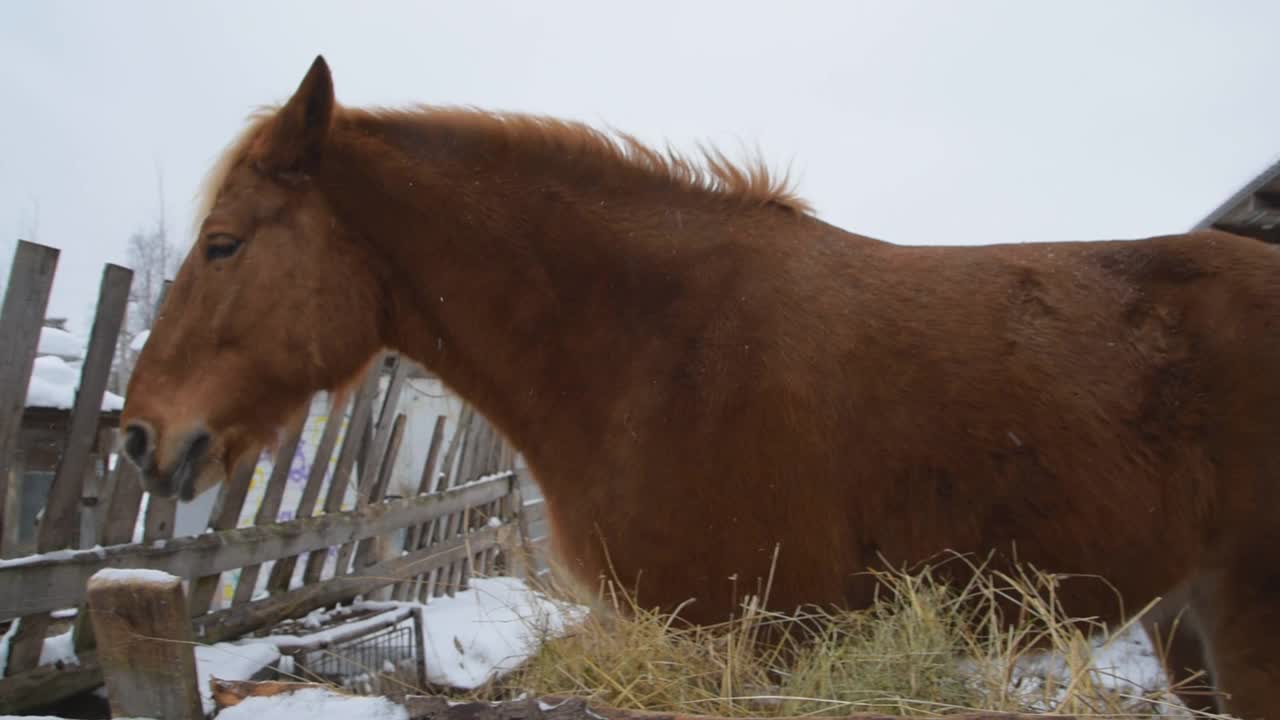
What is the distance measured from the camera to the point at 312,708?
1.37 m

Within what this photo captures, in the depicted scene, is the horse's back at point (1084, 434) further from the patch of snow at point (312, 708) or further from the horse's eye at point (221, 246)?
the horse's eye at point (221, 246)

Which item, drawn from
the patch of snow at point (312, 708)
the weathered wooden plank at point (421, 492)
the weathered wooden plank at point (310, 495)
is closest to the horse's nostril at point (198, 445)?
the patch of snow at point (312, 708)

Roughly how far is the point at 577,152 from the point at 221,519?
8.94 ft

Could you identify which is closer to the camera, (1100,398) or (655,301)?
(1100,398)

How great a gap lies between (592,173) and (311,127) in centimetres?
99

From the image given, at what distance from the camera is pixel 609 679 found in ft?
4.82

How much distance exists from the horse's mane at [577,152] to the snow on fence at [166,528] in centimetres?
90

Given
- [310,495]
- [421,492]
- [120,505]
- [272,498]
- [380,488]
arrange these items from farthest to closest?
[421,492], [380,488], [310,495], [272,498], [120,505]

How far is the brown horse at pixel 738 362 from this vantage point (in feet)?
7.27

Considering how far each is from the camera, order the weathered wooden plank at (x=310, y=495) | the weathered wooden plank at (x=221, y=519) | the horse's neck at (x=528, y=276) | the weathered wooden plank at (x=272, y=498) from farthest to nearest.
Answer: the weathered wooden plank at (x=310, y=495) → the weathered wooden plank at (x=272, y=498) → the weathered wooden plank at (x=221, y=519) → the horse's neck at (x=528, y=276)

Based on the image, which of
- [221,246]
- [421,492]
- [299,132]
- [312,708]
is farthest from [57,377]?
[312,708]

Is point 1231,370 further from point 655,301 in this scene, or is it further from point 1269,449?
point 655,301

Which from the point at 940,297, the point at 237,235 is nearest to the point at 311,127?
the point at 237,235

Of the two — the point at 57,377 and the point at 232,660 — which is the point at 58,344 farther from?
the point at 232,660
